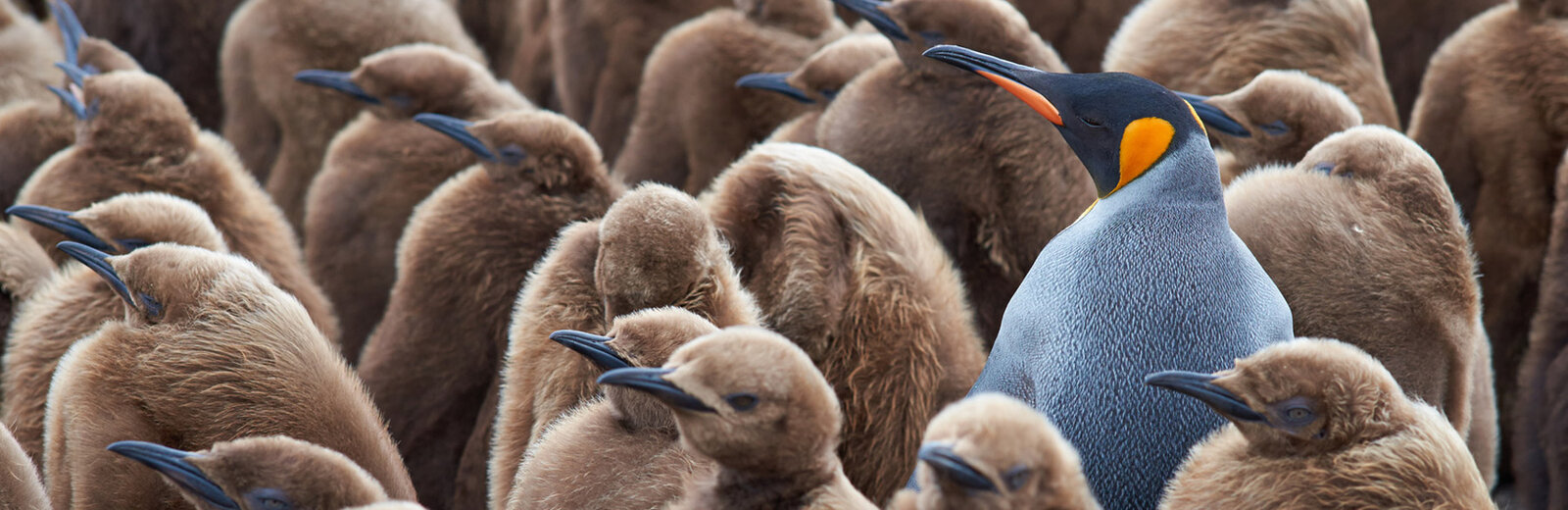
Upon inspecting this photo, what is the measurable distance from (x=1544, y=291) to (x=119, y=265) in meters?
2.57

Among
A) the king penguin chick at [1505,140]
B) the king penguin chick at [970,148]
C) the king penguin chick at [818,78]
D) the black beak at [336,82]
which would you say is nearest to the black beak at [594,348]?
the king penguin chick at [970,148]

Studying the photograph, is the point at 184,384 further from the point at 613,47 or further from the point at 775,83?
the point at 613,47

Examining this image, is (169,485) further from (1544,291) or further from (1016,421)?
(1544,291)

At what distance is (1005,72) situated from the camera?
2.27 meters

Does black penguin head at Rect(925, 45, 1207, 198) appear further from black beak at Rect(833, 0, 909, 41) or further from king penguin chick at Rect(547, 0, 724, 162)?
king penguin chick at Rect(547, 0, 724, 162)

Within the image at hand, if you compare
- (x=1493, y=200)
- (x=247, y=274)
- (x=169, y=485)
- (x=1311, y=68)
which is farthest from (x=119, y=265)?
(x=1493, y=200)

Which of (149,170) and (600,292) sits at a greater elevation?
(600,292)

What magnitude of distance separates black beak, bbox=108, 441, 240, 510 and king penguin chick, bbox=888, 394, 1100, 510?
95cm

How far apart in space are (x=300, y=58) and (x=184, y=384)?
6.47 ft

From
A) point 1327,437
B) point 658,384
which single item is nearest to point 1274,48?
point 1327,437

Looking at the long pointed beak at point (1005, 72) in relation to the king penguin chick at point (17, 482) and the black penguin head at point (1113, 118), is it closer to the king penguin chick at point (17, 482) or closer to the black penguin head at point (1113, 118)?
the black penguin head at point (1113, 118)

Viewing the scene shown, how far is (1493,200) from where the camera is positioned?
322cm

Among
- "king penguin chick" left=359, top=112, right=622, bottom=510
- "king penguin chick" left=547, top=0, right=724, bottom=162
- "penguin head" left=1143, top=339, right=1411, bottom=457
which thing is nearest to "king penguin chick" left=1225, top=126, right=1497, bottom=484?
"penguin head" left=1143, top=339, right=1411, bottom=457

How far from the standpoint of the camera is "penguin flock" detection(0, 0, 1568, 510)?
5.98 feet
